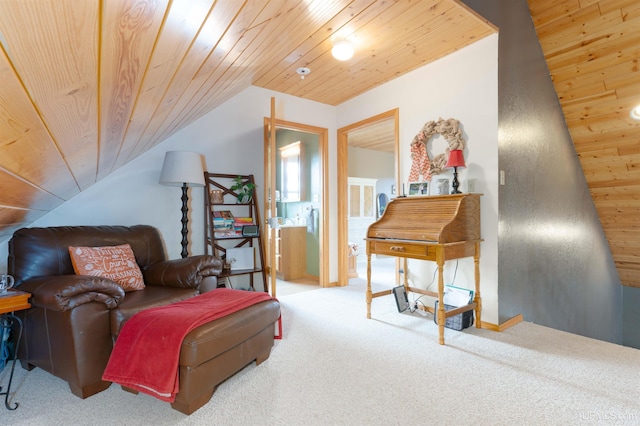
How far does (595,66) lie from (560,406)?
9.31 ft

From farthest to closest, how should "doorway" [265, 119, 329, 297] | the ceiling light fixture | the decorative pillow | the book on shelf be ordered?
"doorway" [265, 119, 329, 297] < the book on shelf < the ceiling light fixture < the decorative pillow

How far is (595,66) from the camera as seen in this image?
2.86m

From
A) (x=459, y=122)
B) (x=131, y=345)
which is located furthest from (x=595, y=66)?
(x=131, y=345)

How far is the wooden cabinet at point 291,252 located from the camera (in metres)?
4.89

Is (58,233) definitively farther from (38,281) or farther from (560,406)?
(560,406)

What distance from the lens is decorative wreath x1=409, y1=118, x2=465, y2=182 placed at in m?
2.90

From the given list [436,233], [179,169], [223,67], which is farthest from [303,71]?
[436,233]

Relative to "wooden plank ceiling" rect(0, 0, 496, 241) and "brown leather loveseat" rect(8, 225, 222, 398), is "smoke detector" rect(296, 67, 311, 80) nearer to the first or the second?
"wooden plank ceiling" rect(0, 0, 496, 241)

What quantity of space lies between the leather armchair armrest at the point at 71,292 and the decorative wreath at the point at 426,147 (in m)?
2.63

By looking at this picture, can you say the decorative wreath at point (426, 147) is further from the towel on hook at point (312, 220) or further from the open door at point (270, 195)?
the towel on hook at point (312, 220)

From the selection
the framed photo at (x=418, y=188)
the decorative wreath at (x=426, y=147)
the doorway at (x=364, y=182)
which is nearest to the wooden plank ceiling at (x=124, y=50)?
the decorative wreath at (x=426, y=147)

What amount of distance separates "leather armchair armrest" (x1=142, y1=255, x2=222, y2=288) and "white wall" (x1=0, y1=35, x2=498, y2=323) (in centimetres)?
68

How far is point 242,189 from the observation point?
11.7 ft

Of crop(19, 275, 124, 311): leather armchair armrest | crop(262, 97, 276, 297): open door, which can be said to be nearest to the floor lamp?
crop(262, 97, 276, 297): open door
